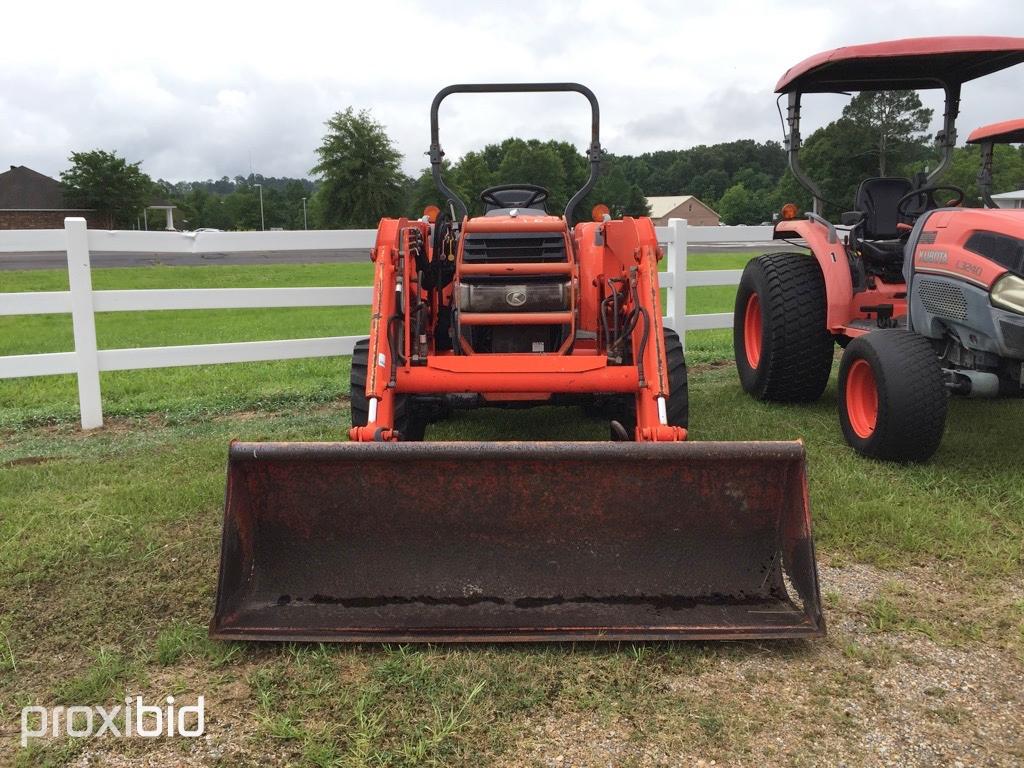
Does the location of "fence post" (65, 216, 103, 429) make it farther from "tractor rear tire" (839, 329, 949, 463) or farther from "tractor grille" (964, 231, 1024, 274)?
"tractor grille" (964, 231, 1024, 274)

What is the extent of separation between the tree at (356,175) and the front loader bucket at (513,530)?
5262cm

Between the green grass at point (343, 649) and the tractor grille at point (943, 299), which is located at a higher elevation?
the tractor grille at point (943, 299)

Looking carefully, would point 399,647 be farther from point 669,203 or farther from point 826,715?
point 669,203

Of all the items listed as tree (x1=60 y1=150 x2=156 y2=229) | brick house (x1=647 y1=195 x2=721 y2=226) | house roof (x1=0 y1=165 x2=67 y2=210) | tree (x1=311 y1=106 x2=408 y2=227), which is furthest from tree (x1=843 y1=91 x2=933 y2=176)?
brick house (x1=647 y1=195 x2=721 y2=226)

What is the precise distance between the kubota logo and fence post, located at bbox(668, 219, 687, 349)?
12.1ft

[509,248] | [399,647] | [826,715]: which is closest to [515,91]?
[509,248]

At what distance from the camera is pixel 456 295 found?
468 cm

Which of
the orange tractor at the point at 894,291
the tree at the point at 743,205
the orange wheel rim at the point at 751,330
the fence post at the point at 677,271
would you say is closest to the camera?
the orange tractor at the point at 894,291

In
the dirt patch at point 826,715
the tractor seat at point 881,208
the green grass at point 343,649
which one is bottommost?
the dirt patch at point 826,715

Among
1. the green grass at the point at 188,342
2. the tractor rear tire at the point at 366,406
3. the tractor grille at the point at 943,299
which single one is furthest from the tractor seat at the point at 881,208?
the tractor rear tire at the point at 366,406

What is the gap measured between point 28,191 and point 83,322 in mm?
67561

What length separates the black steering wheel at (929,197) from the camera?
18.9 feet

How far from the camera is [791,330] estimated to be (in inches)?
239

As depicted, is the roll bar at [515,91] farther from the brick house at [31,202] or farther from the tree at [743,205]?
the tree at [743,205]
